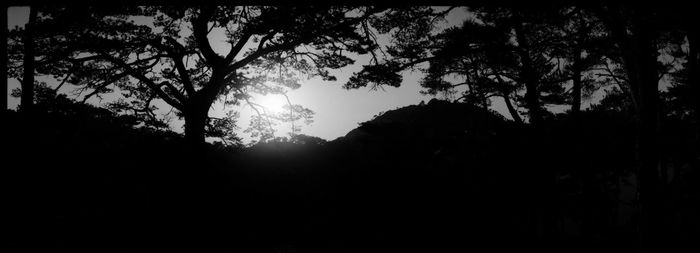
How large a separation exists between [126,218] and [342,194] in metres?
3.29

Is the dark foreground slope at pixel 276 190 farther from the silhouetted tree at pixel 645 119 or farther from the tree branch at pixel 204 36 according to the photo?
A: the tree branch at pixel 204 36

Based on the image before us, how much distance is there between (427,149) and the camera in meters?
4.64

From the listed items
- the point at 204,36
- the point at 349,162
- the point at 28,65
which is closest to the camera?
the point at 349,162

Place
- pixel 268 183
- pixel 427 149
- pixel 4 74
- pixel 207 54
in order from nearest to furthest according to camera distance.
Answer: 1. pixel 4 74
2. pixel 427 149
3. pixel 268 183
4. pixel 207 54

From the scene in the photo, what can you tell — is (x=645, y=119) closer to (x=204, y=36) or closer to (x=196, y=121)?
(x=196, y=121)

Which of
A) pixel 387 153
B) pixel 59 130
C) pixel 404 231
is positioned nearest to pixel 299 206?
pixel 404 231

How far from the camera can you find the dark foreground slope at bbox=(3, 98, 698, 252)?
450 centimetres

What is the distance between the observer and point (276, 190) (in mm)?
7609

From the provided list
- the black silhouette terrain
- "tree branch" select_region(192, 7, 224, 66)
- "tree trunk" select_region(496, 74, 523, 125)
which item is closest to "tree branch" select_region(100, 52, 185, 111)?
the black silhouette terrain

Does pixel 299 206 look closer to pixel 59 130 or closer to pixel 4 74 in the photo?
pixel 59 130

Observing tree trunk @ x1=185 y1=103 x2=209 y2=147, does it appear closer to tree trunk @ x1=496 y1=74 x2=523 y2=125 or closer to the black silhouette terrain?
the black silhouette terrain

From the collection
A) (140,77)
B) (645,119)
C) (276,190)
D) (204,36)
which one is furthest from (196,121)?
(645,119)

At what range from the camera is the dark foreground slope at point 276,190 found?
14.8ft

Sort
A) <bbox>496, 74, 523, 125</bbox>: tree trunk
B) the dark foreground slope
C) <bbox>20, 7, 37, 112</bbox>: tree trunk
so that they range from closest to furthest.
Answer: the dark foreground slope → <bbox>20, 7, 37, 112</bbox>: tree trunk → <bbox>496, 74, 523, 125</bbox>: tree trunk
